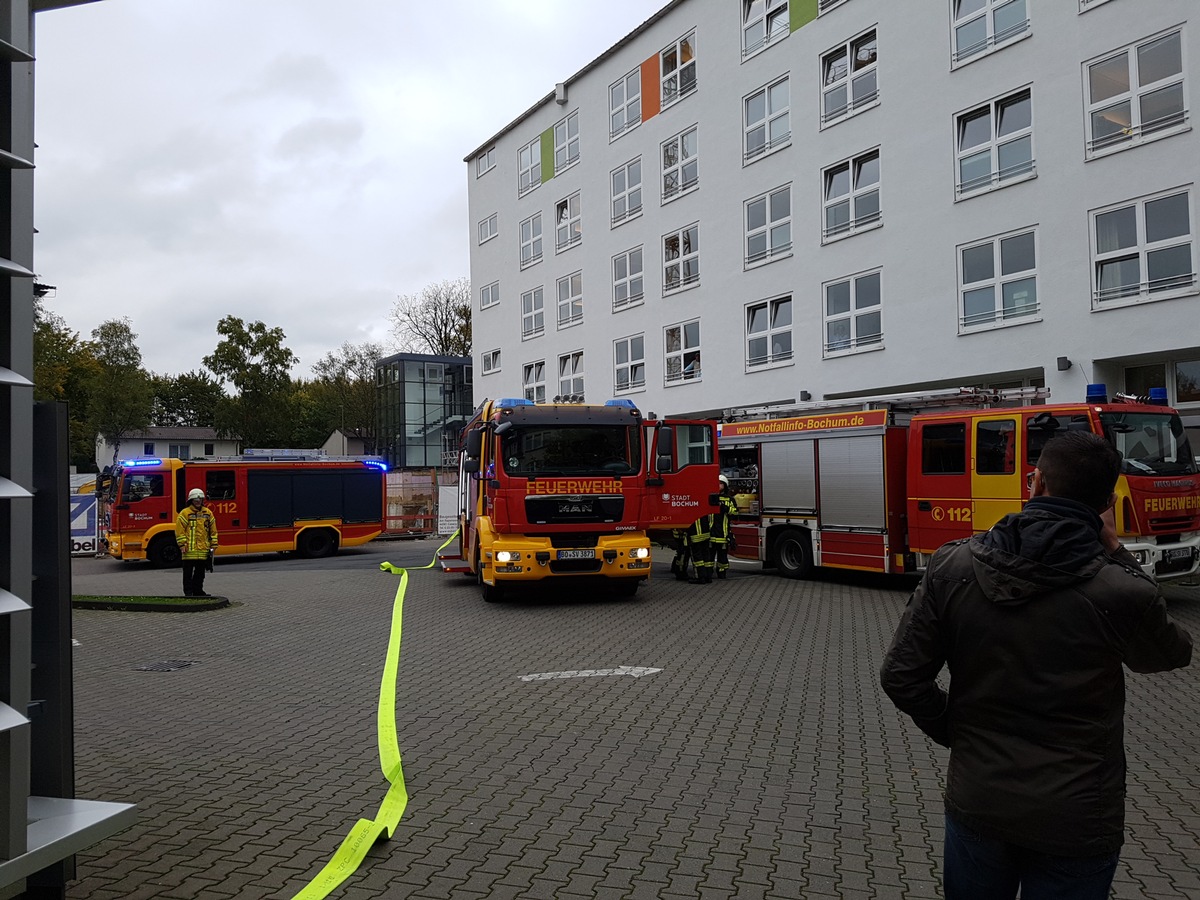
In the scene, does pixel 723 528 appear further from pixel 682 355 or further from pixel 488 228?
pixel 488 228

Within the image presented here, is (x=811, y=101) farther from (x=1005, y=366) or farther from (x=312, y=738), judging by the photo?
(x=312, y=738)

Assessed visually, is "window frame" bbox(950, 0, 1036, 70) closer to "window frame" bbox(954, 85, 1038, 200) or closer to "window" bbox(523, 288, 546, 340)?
"window frame" bbox(954, 85, 1038, 200)

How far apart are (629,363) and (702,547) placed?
14.0m

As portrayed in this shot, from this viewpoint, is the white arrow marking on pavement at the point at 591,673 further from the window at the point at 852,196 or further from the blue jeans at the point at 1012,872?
the window at the point at 852,196

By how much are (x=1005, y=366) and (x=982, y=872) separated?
18305mm

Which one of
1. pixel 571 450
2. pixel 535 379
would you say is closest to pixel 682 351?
pixel 535 379

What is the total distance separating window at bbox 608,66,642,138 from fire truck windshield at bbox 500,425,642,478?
62.2 feet

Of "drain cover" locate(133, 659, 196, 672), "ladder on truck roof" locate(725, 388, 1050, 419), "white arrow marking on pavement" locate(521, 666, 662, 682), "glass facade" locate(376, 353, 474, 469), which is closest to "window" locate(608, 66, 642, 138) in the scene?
"ladder on truck roof" locate(725, 388, 1050, 419)

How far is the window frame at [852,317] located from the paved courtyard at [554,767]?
1146cm

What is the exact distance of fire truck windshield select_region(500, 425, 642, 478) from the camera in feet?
43.9

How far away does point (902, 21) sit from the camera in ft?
69.3

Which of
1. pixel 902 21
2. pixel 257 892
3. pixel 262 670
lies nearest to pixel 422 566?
pixel 262 670

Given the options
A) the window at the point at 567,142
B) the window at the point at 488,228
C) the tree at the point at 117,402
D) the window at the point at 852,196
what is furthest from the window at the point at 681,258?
the tree at the point at 117,402

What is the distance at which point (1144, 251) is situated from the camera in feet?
55.5
